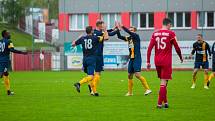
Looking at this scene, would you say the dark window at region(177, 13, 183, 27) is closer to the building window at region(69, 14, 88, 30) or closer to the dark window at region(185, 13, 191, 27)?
the dark window at region(185, 13, 191, 27)

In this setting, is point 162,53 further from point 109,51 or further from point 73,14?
point 73,14

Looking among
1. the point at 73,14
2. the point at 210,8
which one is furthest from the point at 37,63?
the point at 210,8

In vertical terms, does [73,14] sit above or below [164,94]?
above

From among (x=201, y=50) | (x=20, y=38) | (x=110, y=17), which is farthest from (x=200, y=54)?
(x=20, y=38)

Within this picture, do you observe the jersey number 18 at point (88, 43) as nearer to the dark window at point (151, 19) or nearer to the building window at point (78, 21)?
the dark window at point (151, 19)

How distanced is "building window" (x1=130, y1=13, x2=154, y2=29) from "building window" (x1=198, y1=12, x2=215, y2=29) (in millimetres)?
4565

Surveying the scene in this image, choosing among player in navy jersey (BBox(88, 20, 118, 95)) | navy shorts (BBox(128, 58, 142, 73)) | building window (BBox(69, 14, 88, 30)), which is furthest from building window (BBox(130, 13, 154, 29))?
navy shorts (BBox(128, 58, 142, 73))

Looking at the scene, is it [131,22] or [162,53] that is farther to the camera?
[131,22]

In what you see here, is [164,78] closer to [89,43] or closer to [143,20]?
[89,43]

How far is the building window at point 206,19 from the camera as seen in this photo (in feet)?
200

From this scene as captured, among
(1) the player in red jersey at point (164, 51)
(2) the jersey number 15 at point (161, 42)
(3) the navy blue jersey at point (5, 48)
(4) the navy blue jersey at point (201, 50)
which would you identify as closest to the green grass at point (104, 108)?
(1) the player in red jersey at point (164, 51)

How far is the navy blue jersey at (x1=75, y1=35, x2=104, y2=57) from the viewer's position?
800 inches

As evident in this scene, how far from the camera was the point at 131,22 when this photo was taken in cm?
6262

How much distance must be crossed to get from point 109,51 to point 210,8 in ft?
35.4
